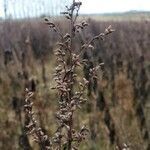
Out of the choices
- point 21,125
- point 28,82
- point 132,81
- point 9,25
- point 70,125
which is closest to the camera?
point 70,125

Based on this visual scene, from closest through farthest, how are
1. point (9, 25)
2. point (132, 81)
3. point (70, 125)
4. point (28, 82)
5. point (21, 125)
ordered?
1. point (70, 125)
2. point (21, 125)
3. point (28, 82)
4. point (132, 81)
5. point (9, 25)

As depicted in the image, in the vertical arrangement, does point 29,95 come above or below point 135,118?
above

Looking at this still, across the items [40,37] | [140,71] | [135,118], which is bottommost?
[135,118]

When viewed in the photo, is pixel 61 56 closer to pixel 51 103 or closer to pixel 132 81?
pixel 51 103

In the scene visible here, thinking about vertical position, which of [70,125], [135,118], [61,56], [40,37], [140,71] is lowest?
[135,118]

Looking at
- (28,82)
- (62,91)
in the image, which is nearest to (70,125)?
(62,91)

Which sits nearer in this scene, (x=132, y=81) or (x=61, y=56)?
(x=61, y=56)

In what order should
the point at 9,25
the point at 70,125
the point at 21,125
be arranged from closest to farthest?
the point at 70,125 < the point at 21,125 < the point at 9,25

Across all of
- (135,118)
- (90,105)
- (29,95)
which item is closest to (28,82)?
(90,105)

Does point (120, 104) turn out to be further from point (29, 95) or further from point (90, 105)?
point (29, 95)
